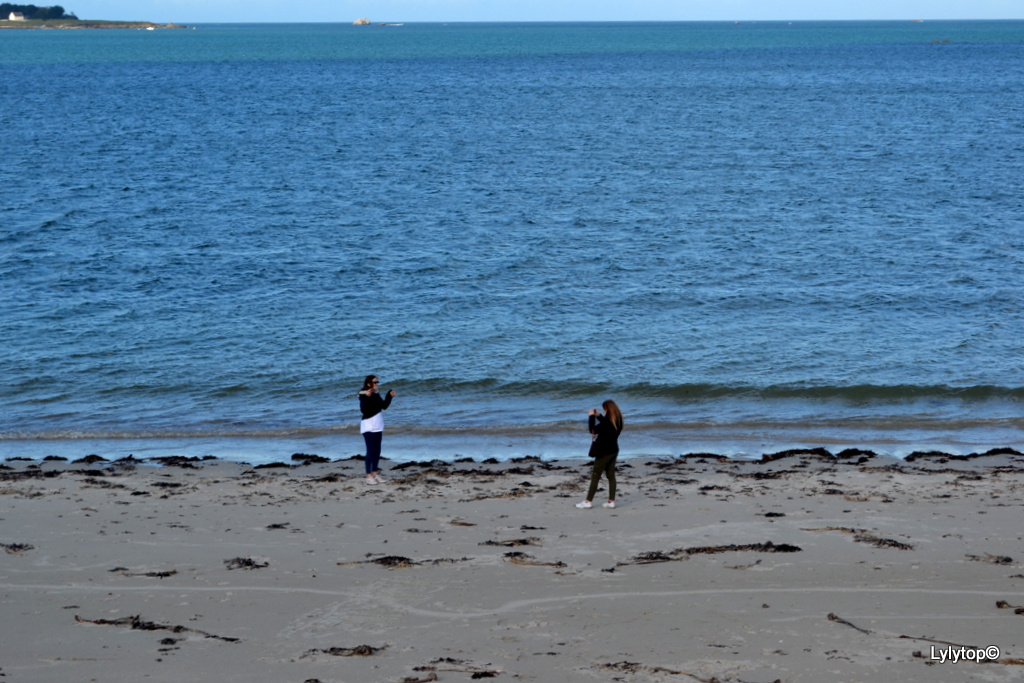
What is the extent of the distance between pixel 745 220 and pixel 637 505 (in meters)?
24.3

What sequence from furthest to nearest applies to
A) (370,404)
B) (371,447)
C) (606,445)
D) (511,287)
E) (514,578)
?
(511,287) → (371,447) → (370,404) → (606,445) → (514,578)

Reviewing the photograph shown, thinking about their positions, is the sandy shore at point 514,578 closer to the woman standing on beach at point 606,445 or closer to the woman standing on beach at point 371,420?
the woman standing on beach at point 606,445

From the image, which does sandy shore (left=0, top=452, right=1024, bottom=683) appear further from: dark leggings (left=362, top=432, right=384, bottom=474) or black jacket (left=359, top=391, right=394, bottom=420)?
black jacket (left=359, top=391, right=394, bottom=420)

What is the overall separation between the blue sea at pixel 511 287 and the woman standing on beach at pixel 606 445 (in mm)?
3900

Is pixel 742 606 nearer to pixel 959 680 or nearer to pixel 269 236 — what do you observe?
→ pixel 959 680

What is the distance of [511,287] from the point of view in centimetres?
2695

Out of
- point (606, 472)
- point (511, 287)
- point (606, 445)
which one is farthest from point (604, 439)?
point (511, 287)

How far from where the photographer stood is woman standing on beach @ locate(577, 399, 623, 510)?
1202cm

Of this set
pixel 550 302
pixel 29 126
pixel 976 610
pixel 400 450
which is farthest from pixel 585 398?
pixel 29 126

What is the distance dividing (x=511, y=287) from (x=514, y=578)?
1740 cm

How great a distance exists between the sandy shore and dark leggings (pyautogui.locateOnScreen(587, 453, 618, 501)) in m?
0.22

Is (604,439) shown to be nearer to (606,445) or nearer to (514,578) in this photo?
(606,445)

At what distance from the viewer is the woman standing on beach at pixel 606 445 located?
12016mm

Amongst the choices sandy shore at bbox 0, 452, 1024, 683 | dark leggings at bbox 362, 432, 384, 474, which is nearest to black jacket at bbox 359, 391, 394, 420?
dark leggings at bbox 362, 432, 384, 474
